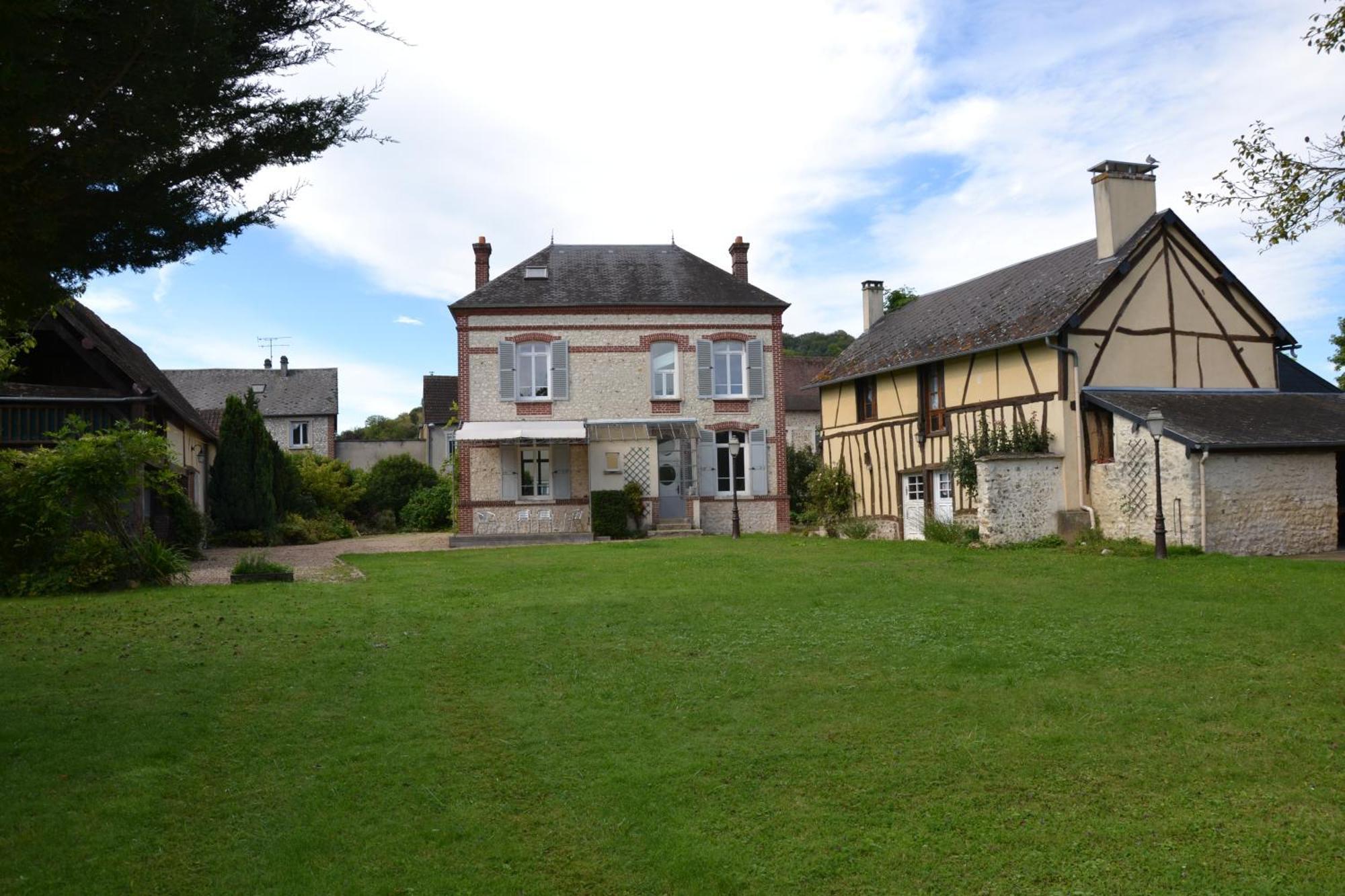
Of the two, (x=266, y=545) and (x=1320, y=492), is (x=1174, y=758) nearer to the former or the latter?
(x=1320, y=492)

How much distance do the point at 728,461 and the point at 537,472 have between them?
4.56 metres

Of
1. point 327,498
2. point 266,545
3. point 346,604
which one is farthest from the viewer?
point 327,498

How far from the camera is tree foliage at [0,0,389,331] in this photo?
5148 millimetres

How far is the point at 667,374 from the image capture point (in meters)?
24.3

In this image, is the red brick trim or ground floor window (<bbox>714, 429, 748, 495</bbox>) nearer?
the red brick trim

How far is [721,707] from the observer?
639 centimetres

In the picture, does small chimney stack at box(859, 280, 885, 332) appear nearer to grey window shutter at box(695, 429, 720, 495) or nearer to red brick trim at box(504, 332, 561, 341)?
grey window shutter at box(695, 429, 720, 495)

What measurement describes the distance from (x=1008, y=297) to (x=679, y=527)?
8667 mm

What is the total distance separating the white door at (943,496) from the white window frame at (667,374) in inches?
257

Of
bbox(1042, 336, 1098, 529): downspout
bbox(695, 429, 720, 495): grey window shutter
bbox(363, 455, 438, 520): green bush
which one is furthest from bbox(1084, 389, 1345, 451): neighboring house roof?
bbox(363, 455, 438, 520): green bush

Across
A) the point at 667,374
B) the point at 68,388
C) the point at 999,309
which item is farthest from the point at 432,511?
the point at 999,309

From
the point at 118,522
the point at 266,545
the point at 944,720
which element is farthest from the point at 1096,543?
the point at 266,545

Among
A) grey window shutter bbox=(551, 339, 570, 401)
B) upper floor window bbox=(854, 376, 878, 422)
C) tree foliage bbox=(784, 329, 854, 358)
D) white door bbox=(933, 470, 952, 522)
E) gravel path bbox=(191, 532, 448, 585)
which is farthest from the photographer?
tree foliage bbox=(784, 329, 854, 358)

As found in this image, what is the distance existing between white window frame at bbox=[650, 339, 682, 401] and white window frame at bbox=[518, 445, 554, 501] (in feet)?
A: 9.57
